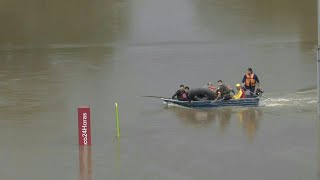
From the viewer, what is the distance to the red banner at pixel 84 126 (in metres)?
13.8

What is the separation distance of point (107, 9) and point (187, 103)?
4208 centimetres

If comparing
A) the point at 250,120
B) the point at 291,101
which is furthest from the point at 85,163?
the point at 291,101

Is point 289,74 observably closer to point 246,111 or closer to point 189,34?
point 246,111

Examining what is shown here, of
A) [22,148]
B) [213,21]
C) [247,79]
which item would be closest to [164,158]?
[22,148]

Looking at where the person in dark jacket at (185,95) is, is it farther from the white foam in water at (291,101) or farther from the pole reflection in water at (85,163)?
the pole reflection in water at (85,163)

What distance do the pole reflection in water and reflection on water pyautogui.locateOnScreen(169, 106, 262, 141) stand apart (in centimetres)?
387

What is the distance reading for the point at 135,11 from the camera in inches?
2359

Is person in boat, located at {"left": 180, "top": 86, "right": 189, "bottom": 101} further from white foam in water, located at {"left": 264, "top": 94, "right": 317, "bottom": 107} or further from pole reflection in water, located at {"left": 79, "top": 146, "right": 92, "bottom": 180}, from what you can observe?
pole reflection in water, located at {"left": 79, "top": 146, "right": 92, "bottom": 180}

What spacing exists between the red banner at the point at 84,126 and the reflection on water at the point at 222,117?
3.70 metres

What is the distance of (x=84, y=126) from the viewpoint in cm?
1411

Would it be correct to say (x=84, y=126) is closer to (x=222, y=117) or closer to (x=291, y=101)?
(x=222, y=117)

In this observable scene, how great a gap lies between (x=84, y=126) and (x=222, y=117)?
5.44 meters

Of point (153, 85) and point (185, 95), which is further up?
point (153, 85)

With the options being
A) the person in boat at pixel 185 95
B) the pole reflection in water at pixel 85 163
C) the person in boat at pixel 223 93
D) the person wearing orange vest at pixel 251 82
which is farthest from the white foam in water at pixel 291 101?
the pole reflection in water at pixel 85 163
